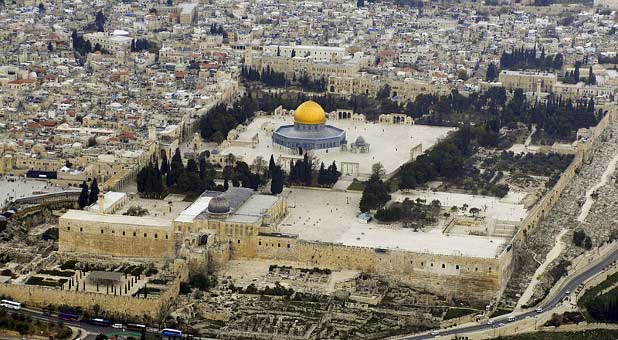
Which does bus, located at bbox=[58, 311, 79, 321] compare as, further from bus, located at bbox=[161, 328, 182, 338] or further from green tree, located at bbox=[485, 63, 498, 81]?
green tree, located at bbox=[485, 63, 498, 81]

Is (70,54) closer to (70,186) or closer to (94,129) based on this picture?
(94,129)

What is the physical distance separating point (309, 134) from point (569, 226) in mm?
14099

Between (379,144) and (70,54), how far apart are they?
24.6 meters

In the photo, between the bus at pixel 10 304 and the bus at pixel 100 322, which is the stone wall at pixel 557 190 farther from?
the bus at pixel 10 304

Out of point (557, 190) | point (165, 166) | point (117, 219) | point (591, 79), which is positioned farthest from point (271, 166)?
point (591, 79)

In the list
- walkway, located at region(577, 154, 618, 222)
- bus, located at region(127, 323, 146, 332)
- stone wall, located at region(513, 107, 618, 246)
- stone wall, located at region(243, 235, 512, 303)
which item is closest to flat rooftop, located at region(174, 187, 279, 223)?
stone wall, located at region(243, 235, 512, 303)

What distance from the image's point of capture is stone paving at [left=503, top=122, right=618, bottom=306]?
46688mm

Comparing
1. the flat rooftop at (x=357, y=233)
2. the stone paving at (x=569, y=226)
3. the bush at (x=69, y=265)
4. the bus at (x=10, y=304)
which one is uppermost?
the flat rooftop at (x=357, y=233)

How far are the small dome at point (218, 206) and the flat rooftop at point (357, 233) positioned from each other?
2059 mm

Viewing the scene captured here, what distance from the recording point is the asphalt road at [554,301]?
4212 centimetres

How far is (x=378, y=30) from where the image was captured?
302 feet

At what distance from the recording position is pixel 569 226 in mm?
52375

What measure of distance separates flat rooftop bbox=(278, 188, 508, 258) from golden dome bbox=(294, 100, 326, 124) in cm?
884

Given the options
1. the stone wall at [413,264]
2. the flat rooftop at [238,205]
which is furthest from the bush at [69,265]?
the stone wall at [413,264]
